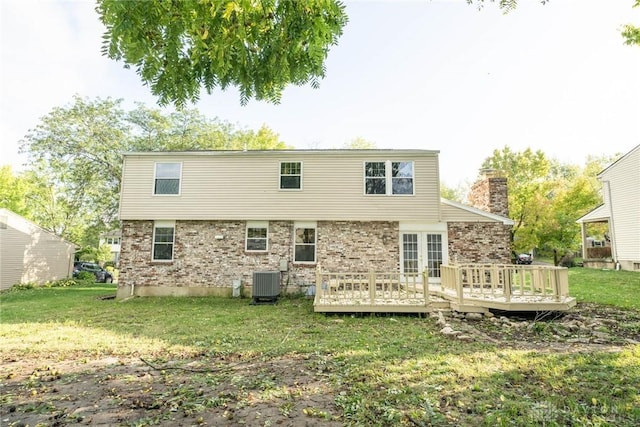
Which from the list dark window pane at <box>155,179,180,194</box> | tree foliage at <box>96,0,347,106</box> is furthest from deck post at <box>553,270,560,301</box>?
dark window pane at <box>155,179,180,194</box>

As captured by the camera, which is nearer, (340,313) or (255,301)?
(340,313)

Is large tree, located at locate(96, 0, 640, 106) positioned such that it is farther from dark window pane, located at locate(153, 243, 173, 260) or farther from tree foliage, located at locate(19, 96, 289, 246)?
tree foliage, located at locate(19, 96, 289, 246)

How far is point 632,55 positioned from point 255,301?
13580 mm

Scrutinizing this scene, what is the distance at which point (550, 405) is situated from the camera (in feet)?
10.9

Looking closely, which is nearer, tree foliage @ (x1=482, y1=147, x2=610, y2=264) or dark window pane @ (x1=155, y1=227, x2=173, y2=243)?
dark window pane @ (x1=155, y1=227, x2=173, y2=243)

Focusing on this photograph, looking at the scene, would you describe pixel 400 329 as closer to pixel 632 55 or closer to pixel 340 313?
pixel 340 313

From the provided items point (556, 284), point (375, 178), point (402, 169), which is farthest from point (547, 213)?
point (556, 284)

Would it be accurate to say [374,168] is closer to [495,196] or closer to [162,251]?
[495,196]

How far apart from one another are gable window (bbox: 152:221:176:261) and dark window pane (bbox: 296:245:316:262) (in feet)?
16.3

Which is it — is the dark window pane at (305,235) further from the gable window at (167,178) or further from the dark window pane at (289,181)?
the gable window at (167,178)

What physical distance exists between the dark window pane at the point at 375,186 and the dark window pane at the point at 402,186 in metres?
0.37

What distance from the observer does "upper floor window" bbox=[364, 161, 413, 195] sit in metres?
12.0

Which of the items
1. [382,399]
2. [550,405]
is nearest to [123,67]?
[382,399]

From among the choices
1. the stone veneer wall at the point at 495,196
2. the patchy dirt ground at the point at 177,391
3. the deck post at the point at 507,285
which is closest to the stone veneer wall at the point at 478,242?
the stone veneer wall at the point at 495,196
